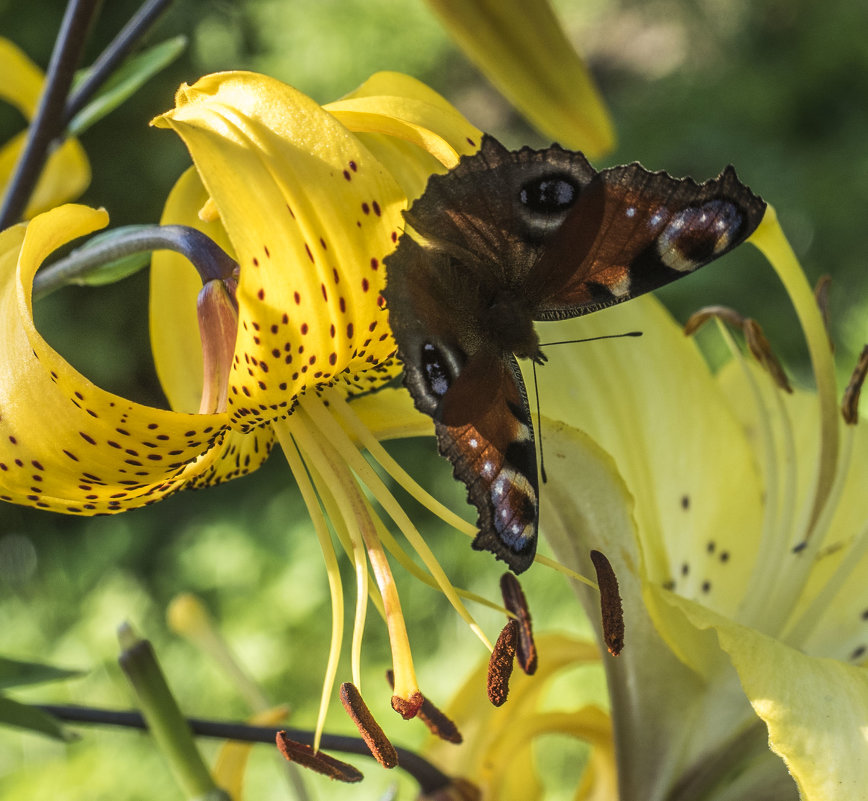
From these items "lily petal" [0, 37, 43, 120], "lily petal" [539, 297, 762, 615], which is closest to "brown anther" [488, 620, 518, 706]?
"lily petal" [539, 297, 762, 615]

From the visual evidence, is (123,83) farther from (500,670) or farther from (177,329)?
(500,670)

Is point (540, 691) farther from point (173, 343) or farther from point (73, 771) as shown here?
point (73, 771)

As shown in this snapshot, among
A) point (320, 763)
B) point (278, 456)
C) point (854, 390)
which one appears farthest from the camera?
point (278, 456)

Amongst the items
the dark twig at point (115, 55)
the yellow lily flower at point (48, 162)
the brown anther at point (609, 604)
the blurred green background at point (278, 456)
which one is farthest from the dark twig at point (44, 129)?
the blurred green background at point (278, 456)

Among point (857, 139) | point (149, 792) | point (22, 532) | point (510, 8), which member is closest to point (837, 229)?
point (857, 139)

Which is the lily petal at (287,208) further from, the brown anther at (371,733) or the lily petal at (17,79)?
the lily petal at (17,79)

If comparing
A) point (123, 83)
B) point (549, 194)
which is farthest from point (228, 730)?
point (123, 83)
